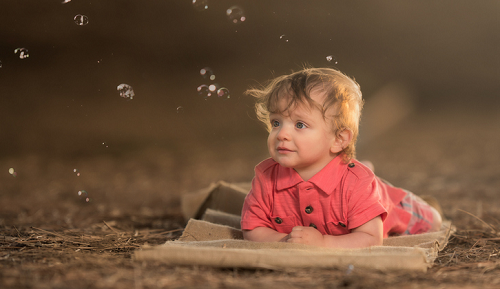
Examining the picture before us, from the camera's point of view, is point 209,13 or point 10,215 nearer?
point 10,215

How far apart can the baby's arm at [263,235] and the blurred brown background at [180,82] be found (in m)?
2.51

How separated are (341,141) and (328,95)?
229 mm

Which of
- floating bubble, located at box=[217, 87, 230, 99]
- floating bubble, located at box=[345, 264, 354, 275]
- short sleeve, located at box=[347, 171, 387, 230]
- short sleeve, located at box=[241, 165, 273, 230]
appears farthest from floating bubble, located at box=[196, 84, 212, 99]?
floating bubble, located at box=[345, 264, 354, 275]

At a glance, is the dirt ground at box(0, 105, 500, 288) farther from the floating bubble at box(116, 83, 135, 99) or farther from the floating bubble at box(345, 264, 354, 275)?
the floating bubble at box(116, 83, 135, 99)

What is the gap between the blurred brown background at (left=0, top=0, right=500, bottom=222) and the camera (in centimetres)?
622

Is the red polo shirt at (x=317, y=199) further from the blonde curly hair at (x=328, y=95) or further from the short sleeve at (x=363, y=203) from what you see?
the blonde curly hair at (x=328, y=95)

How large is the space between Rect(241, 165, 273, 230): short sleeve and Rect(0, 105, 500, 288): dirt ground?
48 cm

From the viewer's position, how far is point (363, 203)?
2090mm

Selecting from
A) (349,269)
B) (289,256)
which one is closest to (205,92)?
(289,256)

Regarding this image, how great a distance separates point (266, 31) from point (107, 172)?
5.07 metres

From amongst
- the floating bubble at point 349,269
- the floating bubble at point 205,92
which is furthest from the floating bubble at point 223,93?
the floating bubble at point 349,269

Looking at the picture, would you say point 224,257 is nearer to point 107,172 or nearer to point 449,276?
point 449,276

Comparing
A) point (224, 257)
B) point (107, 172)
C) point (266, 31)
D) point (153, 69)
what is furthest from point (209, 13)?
point (224, 257)

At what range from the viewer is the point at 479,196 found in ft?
13.1
